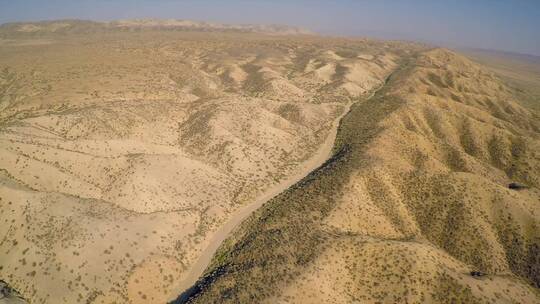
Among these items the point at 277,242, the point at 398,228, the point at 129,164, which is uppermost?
the point at 129,164

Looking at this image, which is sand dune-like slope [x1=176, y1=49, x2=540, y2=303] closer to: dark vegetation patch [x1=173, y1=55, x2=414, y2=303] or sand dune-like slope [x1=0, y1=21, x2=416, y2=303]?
dark vegetation patch [x1=173, y1=55, x2=414, y2=303]

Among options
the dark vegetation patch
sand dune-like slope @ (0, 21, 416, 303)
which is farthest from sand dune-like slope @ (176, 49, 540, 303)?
sand dune-like slope @ (0, 21, 416, 303)

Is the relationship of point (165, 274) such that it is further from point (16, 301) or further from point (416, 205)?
point (416, 205)

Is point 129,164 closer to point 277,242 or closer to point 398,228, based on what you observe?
point 277,242

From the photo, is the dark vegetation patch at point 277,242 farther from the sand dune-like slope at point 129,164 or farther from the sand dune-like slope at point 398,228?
the sand dune-like slope at point 129,164

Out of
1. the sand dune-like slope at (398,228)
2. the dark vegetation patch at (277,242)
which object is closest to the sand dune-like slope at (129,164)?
the dark vegetation patch at (277,242)

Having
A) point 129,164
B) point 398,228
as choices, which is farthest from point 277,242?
point 129,164
